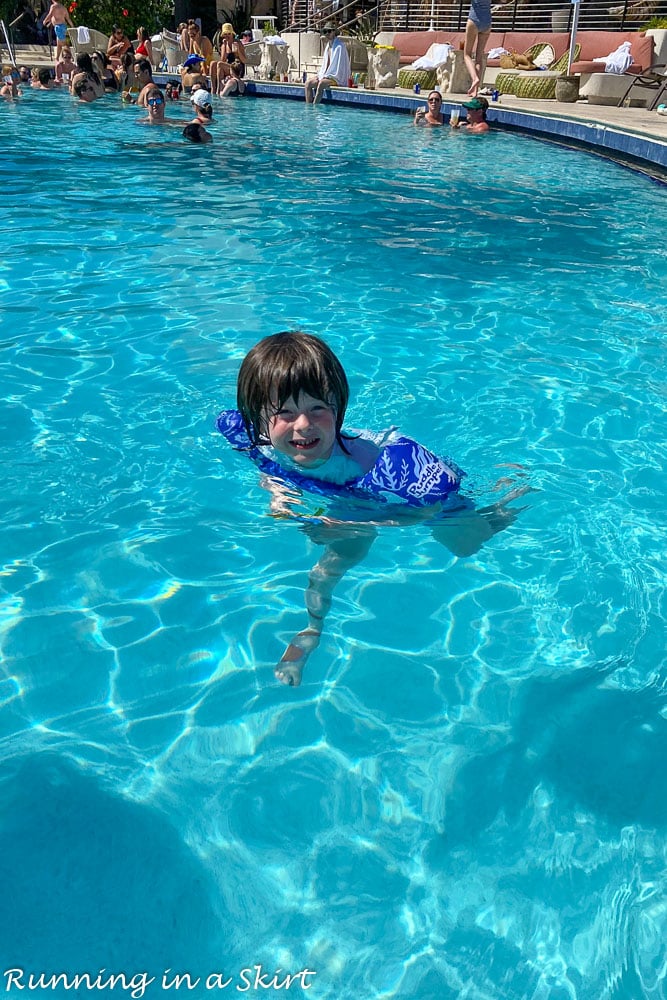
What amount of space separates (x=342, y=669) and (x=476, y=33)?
53.9ft

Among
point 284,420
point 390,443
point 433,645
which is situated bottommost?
point 433,645

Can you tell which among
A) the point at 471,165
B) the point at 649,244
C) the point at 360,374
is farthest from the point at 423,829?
the point at 471,165

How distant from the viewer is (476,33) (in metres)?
15.7

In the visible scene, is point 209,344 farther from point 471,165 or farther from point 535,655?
point 471,165

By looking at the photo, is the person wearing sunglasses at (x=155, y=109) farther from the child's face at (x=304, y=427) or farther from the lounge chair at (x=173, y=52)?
the child's face at (x=304, y=427)

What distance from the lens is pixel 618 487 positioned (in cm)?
406

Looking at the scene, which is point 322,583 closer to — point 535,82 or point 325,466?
point 325,466

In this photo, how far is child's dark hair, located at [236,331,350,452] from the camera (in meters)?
2.43

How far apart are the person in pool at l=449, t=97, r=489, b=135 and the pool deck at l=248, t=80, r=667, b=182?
61cm

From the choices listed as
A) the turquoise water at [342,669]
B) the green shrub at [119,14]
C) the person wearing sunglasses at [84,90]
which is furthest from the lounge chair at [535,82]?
the green shrub at [119,14]

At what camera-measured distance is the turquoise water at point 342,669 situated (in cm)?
206

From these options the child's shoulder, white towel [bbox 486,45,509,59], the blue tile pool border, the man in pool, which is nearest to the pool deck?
the blue tile pool border

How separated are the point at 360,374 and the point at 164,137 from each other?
445 inches

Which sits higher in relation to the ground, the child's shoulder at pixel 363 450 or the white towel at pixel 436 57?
the white towel at pixel 436 57
